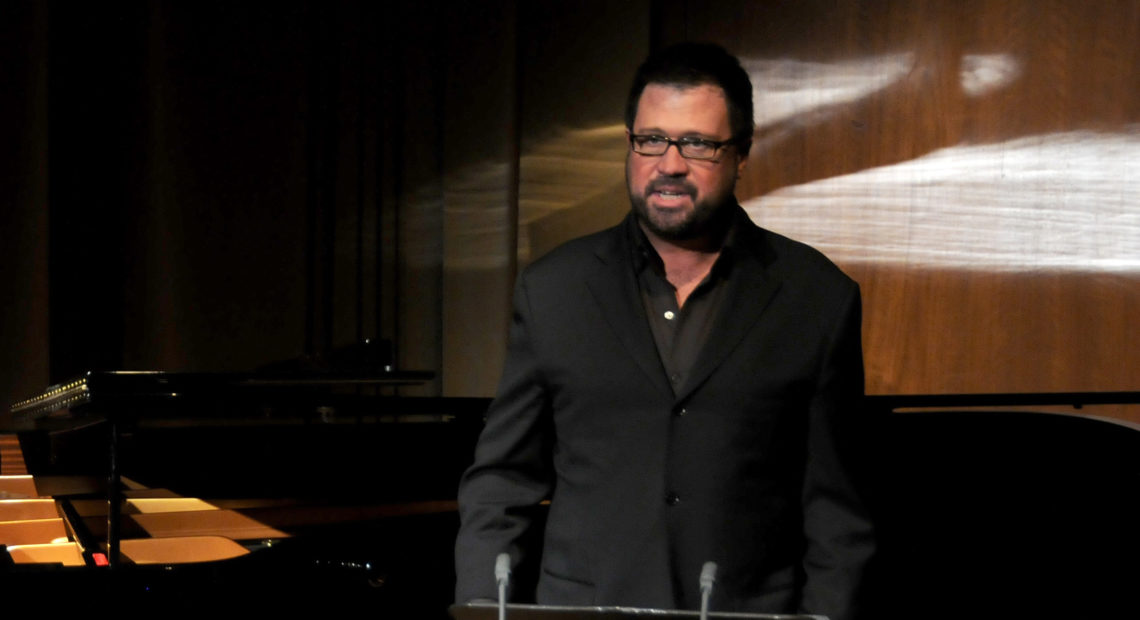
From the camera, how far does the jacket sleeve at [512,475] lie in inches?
56.1

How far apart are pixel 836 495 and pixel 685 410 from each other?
0.20 meters

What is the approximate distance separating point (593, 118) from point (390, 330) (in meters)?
1.29

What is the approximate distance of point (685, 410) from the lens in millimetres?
1422

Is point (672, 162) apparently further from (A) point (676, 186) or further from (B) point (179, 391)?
Answer: (B) point (179, 391)

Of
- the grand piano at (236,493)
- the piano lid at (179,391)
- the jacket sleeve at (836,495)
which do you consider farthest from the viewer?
the piano lid at (179,391)

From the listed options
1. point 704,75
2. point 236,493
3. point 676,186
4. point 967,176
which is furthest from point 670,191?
point 967,176

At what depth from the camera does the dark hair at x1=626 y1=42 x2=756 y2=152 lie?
1.44 m

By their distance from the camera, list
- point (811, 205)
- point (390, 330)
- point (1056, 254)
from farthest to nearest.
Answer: point (390, 330) < point (811, 205) < point (1056, 254)

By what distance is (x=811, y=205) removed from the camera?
4617mm

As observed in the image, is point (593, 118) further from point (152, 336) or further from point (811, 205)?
point (152, 336)

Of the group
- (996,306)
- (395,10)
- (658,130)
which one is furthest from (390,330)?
(658,130)

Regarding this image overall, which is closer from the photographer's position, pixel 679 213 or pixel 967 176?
pixel 679 213

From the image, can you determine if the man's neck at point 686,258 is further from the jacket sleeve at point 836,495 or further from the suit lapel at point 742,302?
the jacket sleeve at point 836,495

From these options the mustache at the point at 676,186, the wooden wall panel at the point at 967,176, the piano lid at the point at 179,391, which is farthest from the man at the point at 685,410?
the wooden wall panel at the point at 967,176
